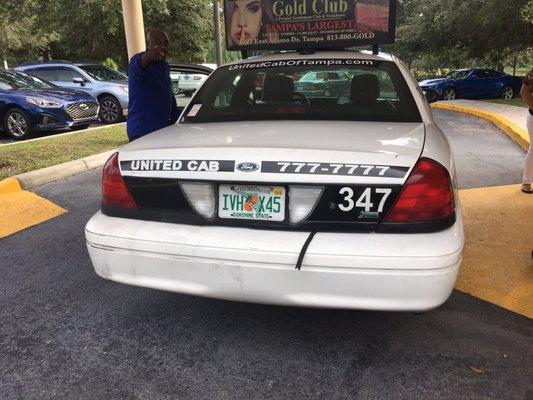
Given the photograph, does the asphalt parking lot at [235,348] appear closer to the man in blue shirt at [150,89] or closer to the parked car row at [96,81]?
the man in blue shirt at [150,89]

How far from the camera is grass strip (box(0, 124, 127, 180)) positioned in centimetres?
664

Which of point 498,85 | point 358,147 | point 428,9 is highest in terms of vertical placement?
point 428,9

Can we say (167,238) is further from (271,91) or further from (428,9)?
(428,9)

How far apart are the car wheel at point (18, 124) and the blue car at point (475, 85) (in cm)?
1482

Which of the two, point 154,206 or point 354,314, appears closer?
point 154,206

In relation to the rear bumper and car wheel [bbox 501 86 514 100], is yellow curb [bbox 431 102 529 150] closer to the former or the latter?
car wheel [bbox 501 86 514 100]

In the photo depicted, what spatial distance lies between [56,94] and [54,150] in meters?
3.19

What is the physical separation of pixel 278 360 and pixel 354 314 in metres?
0.64

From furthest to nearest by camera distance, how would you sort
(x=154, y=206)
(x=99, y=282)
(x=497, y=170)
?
(x=497, y=170)
(x=99, y=282)
(x=154, y=206)

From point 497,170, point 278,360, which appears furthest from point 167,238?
point 497,170

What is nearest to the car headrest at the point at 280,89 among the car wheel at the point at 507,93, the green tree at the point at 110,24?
the green tree at the point at 110,24

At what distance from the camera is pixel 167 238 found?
241 cm

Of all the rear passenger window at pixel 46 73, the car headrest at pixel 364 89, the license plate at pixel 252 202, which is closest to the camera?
the license plate at pixel 252 202

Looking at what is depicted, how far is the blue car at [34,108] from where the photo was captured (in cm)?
980
